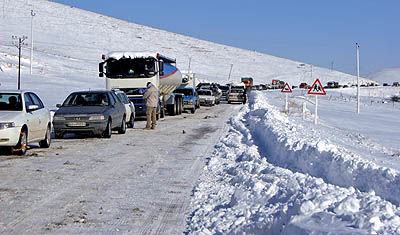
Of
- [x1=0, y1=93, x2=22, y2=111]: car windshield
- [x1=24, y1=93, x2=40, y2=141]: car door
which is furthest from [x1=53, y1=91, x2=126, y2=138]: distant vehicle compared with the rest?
[x1=0, y1=93, x2=22, y2=111]: car windshield

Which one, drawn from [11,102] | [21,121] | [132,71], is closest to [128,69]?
[132,71]

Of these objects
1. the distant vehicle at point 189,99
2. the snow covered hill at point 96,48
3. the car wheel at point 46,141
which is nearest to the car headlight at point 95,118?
the car wheel at point 46,141

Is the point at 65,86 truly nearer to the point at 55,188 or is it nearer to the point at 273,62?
the point at 55,188

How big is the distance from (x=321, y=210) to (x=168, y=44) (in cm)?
13861

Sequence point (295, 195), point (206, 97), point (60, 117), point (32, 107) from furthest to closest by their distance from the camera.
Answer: point (206, 97) < point (60, 117) < point (32, 107) < point (295, 195)

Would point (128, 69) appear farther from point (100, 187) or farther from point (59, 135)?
point (100, 187)

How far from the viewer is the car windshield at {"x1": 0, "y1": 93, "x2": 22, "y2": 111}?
13703 mm

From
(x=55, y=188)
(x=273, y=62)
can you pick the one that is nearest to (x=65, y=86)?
(x=55, y=188)

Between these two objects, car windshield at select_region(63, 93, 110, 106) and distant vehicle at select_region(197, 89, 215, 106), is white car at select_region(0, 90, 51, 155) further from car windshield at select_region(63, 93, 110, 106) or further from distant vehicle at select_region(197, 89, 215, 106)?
distant vehicle at select_region(197, 89, 215, 106)

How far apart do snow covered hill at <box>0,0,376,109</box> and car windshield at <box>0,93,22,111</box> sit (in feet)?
204

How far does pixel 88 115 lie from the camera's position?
57.5 feet

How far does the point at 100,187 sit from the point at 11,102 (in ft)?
19.2

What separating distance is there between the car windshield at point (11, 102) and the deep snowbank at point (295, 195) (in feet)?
17.1

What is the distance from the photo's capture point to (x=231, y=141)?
16.1 meters
